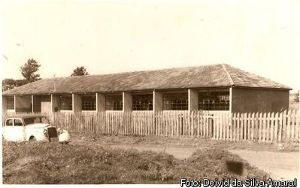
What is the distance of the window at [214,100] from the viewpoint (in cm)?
1983

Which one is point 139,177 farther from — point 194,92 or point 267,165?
point 194,92

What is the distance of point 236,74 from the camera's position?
2053 centimetres

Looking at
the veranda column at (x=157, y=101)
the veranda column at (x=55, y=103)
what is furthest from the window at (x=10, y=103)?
the veranda column at (x=157, y=101)

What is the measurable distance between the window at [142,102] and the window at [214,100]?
13.3 feet

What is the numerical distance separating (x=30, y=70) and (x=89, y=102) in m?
26.9

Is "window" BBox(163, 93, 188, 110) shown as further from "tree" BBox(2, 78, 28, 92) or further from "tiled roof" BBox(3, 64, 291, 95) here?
"tree" BBox(2, 78, 28, 92)

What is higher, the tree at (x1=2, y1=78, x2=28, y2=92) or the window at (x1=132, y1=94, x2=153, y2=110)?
the tree at (x1=2, y1=78, x2=28, y2=92)

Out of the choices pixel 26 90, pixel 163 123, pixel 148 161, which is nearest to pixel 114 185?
pixel 148 161

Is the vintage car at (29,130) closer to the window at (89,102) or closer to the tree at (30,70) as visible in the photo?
the window at (89,102)

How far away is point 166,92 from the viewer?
2205cm

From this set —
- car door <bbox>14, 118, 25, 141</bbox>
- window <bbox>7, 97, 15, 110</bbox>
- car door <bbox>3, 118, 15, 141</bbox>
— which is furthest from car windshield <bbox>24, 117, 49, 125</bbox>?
window <bbox>7, 97, 15, 110</bbox>

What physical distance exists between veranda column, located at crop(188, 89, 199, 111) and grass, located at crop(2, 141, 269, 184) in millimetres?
9261

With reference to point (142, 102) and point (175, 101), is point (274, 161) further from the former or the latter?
point (142, 102)

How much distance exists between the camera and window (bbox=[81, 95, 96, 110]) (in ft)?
87.1
